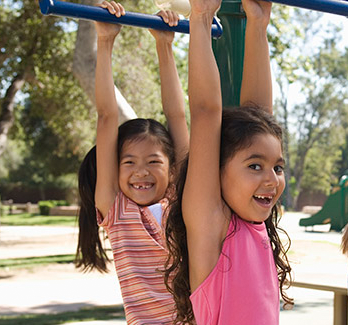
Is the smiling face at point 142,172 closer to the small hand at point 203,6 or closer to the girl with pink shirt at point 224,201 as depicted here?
the girl with pink shirt at point 224,201

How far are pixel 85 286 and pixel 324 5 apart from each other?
7114 mm

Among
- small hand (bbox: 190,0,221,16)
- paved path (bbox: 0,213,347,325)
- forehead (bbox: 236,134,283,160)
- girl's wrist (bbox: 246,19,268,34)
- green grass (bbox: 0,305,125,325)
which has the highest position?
small hand (bbox: 190,0,221,16)

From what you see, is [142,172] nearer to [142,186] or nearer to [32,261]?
[142,186]

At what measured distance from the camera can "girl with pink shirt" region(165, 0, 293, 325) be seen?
152 cm

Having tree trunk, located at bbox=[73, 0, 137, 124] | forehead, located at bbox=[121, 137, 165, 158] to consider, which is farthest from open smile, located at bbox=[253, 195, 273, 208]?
tree trunk, located at bbox=[73, 0, 137, 124]

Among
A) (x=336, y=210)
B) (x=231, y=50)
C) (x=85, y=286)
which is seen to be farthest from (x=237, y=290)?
(x=336, y=210)

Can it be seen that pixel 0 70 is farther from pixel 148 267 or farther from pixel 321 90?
pixel 321 90

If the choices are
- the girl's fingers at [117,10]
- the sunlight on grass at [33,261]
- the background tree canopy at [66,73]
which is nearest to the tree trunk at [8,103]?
the background tree canopy at [66,73]

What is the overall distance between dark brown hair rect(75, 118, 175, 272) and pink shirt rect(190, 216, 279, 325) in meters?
0.73

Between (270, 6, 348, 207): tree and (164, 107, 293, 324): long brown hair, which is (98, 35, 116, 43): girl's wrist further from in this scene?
(270, 6, 348, 207): tree

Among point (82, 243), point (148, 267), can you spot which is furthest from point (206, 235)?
point (82, 243)

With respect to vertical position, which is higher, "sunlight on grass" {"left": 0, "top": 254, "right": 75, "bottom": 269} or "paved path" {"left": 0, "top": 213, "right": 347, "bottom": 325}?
"paved path" {"left": 0, "top": 213, "right": 347, "bottom": 325}

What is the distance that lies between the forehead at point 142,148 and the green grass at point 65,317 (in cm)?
414

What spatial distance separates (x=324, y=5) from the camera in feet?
5.65
